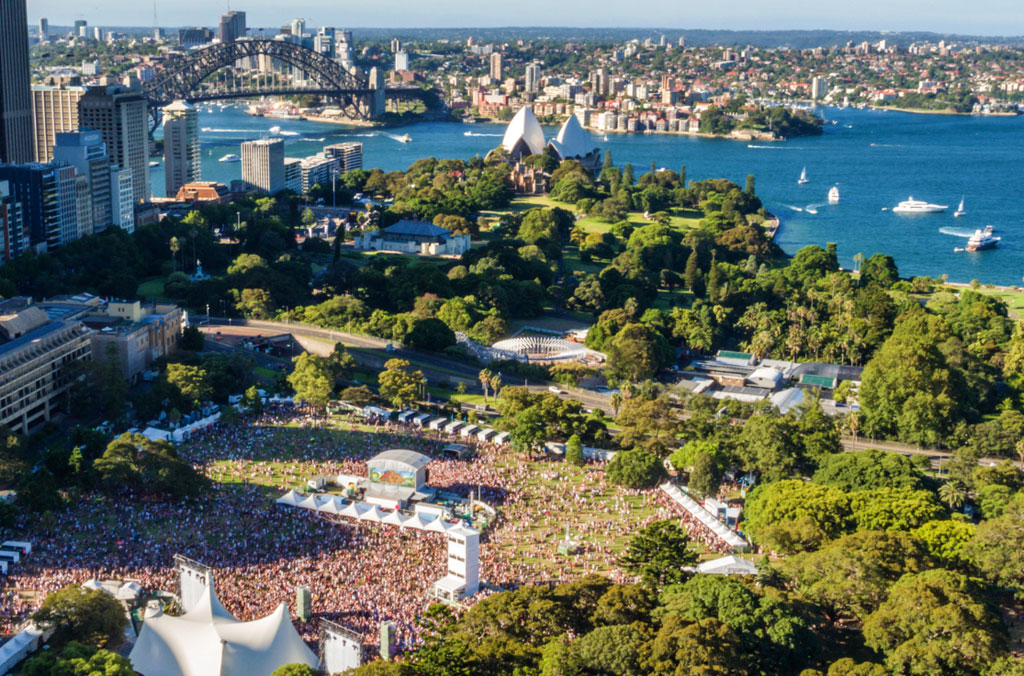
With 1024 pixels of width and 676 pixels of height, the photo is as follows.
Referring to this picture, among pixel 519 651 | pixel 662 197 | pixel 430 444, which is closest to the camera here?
pixel 519 651

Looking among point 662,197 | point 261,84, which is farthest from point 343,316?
point 261,84

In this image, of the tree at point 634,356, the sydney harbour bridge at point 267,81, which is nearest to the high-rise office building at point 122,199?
the tree at point 634,356

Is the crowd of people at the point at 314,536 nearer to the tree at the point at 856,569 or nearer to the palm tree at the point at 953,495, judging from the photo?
the tree at the point at 856,569

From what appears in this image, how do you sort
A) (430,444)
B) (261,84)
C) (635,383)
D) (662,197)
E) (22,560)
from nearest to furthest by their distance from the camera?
(22,560)
(430,444)
(635,383)
(662,197)
(261,84)

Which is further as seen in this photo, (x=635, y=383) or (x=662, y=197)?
(x=662, y=197)

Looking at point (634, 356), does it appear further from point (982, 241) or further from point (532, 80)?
point (532, 80)

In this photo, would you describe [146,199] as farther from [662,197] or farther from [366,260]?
[662,197]

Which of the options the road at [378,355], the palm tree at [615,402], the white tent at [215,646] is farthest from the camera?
the road at [378,355]

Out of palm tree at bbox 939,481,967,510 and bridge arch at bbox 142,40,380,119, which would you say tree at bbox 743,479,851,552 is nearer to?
palm tree at bbox 939,481,967,510
